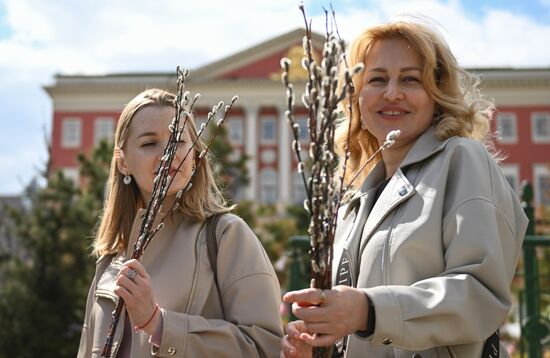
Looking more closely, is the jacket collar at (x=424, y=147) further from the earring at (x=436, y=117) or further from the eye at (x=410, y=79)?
the eye at (x=410, y=79)

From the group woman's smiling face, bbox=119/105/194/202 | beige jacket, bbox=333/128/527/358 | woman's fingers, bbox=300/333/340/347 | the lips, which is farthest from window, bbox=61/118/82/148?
woman's fingers, bbox=300/333/340/347

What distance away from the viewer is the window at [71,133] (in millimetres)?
41750

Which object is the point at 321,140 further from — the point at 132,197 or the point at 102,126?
the point at 102,126

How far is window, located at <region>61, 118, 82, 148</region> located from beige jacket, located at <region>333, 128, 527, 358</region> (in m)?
41.5

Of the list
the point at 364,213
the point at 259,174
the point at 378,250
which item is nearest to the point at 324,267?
the point at 378,250

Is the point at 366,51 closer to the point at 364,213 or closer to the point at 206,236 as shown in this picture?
the point at 364,213

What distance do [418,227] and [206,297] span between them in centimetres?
75

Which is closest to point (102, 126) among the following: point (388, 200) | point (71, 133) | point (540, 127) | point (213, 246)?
point (71, 133)

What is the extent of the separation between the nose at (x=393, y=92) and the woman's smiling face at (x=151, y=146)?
708 millimetres

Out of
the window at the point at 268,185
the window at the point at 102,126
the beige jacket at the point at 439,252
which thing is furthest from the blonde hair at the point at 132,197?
the window at the point at 102,126

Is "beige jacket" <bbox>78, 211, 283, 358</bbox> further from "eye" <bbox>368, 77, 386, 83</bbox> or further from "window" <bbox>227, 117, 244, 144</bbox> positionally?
"window" <bbox>227, 117, 244, 144</bbox>

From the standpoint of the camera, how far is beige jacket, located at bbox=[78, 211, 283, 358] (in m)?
2.08

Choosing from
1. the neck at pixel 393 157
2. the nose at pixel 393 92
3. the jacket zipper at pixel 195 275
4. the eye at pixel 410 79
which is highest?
the eye at pixel 410 79

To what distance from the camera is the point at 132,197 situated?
2574mm
